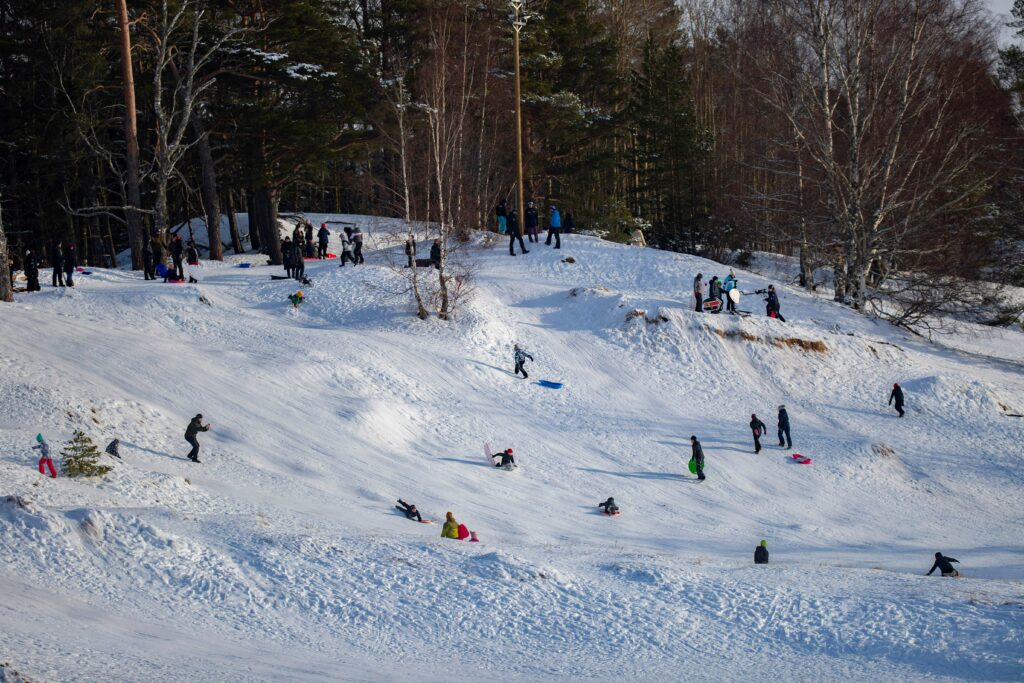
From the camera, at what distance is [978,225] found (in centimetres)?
4016

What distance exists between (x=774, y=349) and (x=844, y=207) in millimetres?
8115

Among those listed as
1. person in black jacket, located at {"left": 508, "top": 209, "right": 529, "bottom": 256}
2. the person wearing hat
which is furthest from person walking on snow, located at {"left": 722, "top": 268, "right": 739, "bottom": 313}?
the person wearing hat

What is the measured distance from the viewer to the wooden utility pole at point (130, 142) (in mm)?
28969

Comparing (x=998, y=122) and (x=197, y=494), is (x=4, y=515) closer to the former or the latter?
(x=197, y=494)

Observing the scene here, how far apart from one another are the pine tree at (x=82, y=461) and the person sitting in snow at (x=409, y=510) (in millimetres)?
5489

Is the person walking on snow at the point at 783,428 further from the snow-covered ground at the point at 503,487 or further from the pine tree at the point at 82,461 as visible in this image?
the pine tree at the point at 82,461

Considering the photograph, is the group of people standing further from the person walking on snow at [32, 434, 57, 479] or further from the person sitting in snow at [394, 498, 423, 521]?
the person walking on snow at [32, 434, 57, 479]

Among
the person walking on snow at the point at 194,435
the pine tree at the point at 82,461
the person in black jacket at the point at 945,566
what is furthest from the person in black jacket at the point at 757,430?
the pine tree at the point at 82,461

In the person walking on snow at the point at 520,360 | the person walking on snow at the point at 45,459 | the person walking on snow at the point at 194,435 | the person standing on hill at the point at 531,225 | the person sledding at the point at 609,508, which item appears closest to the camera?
the person walking on snow at the point at 45,459

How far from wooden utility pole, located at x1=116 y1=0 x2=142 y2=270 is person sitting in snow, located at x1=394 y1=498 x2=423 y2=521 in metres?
18.8

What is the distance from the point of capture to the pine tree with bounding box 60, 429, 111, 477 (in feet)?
52.3

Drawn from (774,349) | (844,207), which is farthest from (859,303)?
(774,349)

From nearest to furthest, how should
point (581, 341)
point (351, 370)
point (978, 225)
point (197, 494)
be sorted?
point (197, 494), point (351, 370), point (581, 341), point (978, 225)

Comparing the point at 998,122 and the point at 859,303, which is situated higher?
the point at 998,122
